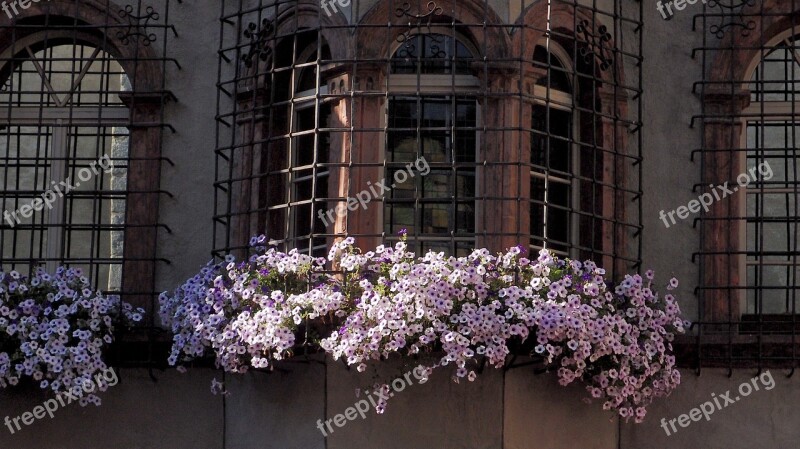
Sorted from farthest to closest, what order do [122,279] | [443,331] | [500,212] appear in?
[122,279], [500,212], [443,331]

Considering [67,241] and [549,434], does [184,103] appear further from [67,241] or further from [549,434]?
[549,434]

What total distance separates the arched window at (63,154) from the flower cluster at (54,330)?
2.61ft

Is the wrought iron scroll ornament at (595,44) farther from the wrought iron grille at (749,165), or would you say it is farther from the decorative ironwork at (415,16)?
the decorative ironwork at (415,16)

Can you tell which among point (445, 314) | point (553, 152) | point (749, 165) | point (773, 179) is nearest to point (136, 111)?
point (553, 152)

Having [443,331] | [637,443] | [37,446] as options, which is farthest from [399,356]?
[37,446]

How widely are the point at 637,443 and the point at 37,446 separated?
4.44 meters

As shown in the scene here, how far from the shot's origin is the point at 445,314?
1259 cm

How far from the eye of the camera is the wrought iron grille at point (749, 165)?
14.3 m

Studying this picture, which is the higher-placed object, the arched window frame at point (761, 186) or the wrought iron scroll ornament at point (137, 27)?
the wrought iron scroll ornament at point (137, 27)

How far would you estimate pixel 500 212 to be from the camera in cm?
1361

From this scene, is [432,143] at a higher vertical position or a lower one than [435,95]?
lower

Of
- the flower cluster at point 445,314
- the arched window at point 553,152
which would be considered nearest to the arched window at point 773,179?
the flower cluster at point 445,314

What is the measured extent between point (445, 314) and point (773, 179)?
3.46 meters

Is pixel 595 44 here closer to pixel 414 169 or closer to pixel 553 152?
pixel 553 152
